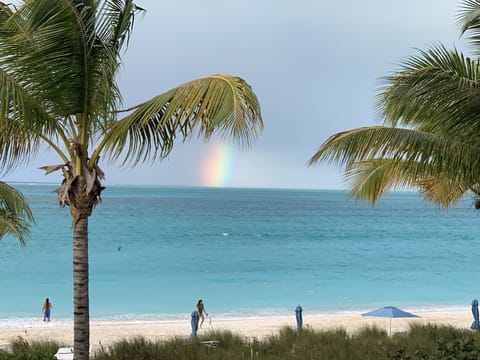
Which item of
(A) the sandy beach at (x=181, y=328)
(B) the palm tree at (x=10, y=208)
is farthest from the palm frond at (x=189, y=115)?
(A) the sandy beach at (x=181, y=328)

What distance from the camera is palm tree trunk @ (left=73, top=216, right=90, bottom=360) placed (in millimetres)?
6488

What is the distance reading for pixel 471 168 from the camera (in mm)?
6848

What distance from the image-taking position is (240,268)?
40156 millimetres

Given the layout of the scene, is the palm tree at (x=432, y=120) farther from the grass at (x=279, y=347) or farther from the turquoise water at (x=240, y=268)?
the turquoise water at (x=240, y=268)

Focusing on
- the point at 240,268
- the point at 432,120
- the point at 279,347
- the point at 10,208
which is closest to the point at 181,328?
the point at 279,347

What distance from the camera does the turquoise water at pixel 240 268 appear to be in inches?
1067

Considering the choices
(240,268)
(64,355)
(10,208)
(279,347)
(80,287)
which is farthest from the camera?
(240,268)

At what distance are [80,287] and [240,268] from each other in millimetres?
34160

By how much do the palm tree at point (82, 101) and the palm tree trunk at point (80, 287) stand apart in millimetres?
12

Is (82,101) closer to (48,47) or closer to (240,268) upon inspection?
(48,47)

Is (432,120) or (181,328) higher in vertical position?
(432,120)

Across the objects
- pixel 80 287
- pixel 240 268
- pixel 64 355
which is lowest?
pixel 240 268

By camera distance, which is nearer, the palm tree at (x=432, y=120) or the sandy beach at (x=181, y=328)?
the palm tree at (x=432, y=120)

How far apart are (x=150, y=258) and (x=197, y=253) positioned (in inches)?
208
